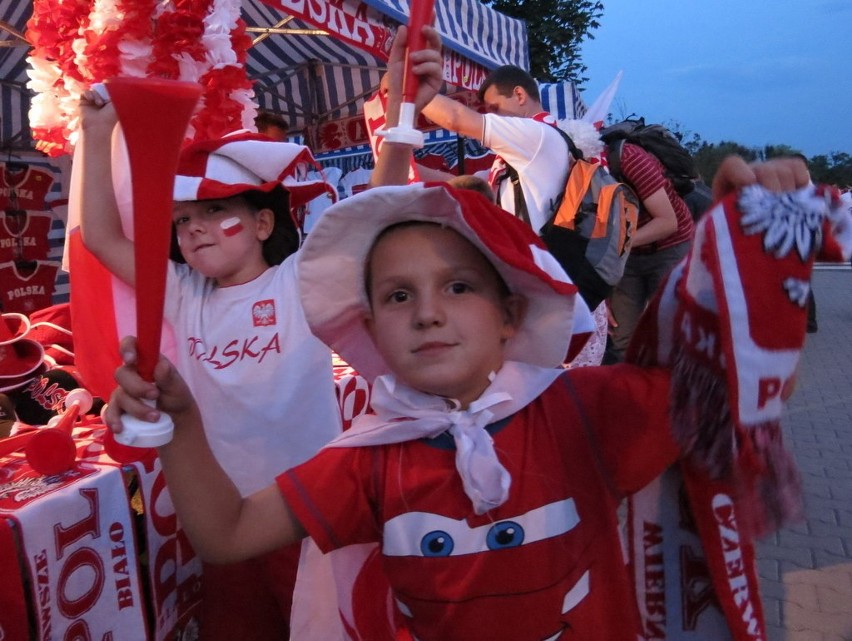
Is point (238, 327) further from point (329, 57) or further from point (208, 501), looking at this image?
point (329, 57)

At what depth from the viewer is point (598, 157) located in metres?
3.35

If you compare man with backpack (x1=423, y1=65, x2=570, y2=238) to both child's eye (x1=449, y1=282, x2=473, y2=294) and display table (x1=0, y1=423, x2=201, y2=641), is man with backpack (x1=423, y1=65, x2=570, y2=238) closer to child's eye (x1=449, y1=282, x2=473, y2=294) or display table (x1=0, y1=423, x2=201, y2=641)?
child's eye (x1=449, y1=282, x2=473, y2=294)

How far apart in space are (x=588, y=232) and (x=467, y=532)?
79.6 inches

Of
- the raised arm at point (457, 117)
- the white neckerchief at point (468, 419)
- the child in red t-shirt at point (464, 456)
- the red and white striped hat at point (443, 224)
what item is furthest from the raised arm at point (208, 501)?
the raised arm at point (457, 117)

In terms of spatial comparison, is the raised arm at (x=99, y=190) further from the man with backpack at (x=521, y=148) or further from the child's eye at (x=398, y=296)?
the man with backpack at (x=521, y=148)

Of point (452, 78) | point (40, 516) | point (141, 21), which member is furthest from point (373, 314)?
point (452, 78)

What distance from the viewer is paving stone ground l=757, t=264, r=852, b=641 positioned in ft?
8.21

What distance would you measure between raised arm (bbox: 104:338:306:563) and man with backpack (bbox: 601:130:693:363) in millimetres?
2655

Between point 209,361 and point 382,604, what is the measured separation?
2.24ft

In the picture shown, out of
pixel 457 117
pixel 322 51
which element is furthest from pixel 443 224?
pixel 322 51

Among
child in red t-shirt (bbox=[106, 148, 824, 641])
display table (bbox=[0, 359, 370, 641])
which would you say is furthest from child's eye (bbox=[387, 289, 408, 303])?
display table (bbox=[0, 359, 370, 641])

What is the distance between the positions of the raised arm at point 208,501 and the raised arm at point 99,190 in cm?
67

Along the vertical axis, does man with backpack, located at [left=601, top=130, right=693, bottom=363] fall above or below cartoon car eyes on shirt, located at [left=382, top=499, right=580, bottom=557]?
above

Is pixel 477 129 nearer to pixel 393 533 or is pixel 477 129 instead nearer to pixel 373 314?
pixel 373 314
